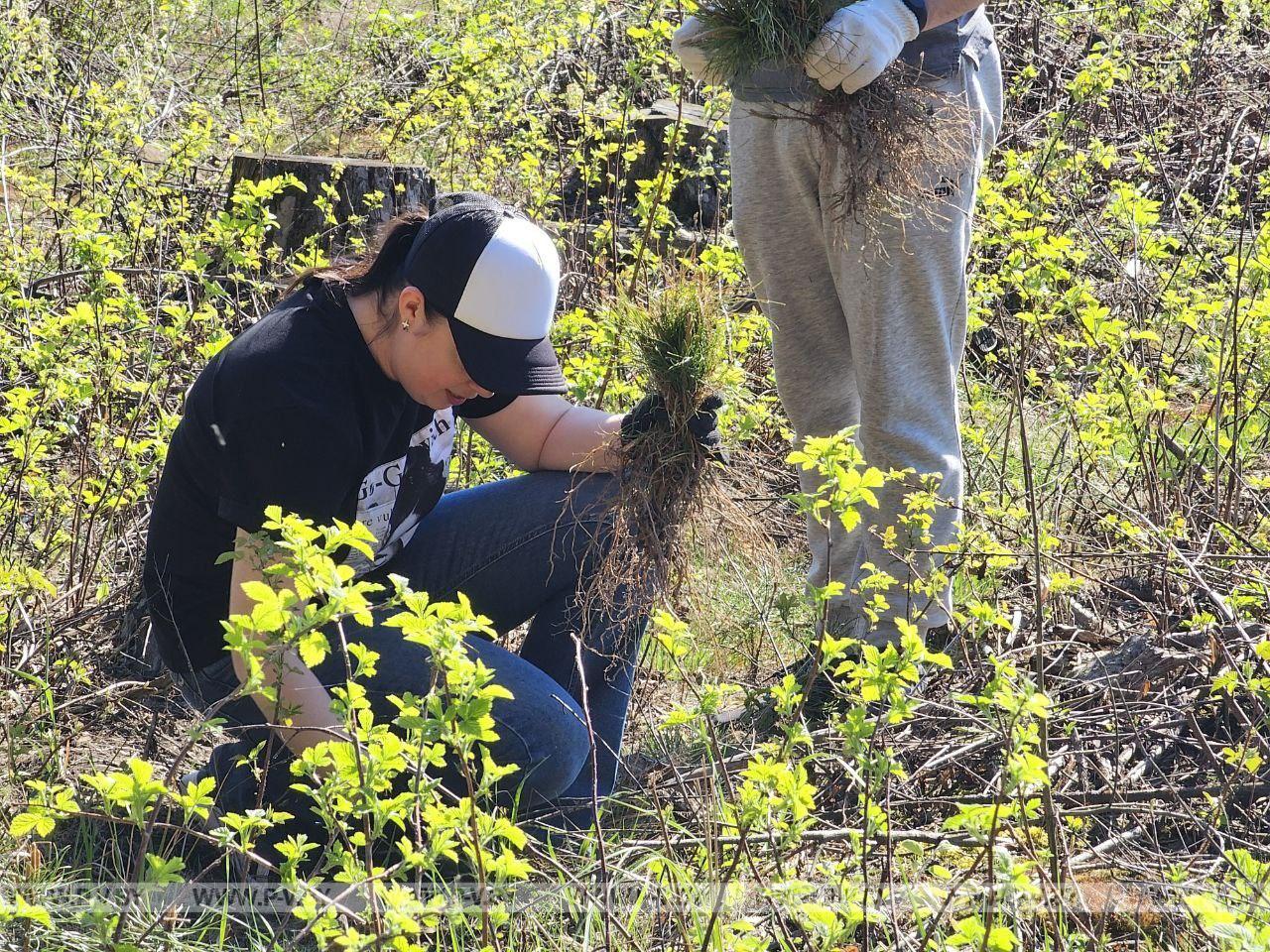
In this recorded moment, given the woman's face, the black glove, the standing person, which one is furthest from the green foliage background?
the woman's face

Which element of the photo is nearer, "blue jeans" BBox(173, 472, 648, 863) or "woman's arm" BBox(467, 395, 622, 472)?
"blue jeans" BBox(173, 472, 648, 863)

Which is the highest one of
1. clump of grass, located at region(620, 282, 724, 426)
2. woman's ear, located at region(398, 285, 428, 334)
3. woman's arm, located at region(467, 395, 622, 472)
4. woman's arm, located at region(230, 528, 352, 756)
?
woman's ear, located at region(398, 285, 428, 334)

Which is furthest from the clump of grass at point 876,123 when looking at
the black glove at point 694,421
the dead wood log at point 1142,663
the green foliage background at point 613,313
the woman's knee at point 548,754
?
the woman's knee at point 548,754

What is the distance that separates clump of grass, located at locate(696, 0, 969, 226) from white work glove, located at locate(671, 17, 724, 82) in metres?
0.02

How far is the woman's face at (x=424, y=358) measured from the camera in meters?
2.12

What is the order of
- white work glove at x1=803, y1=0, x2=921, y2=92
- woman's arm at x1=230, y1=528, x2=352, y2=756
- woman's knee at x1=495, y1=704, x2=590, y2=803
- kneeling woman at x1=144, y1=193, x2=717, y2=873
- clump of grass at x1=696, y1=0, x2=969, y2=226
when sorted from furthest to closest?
clump of grass at x1=696, y1=0, x2=969, y2=226
white work glove at x1=803, y1=0, x2=921, y2=92
woman's knee at x1=495, y1=704, x2=590, y2=803
kneeling woman at x1=144, y1=193, x2=717, y2=873
woman's arm at x1=230, y1=528, x2=352, y2=756

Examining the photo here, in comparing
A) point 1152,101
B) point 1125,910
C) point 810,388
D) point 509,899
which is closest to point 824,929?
point 509,899

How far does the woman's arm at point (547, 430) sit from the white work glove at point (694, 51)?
74cm

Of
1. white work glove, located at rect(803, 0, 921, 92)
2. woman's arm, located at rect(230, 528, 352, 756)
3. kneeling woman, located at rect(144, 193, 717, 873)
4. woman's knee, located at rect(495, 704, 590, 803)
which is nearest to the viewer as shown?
woman's arm, located at rect(230, 528, 352, 756)

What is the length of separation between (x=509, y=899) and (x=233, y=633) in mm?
783

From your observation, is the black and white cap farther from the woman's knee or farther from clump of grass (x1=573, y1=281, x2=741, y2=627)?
the woman's knee

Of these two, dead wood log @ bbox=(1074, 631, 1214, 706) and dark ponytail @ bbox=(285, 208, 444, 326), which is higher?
dark ponytail @ bbox=(285, 208, 444, 326)

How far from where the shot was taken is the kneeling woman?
2.06 meters

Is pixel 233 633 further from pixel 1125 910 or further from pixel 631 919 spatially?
pixel 1125 910
